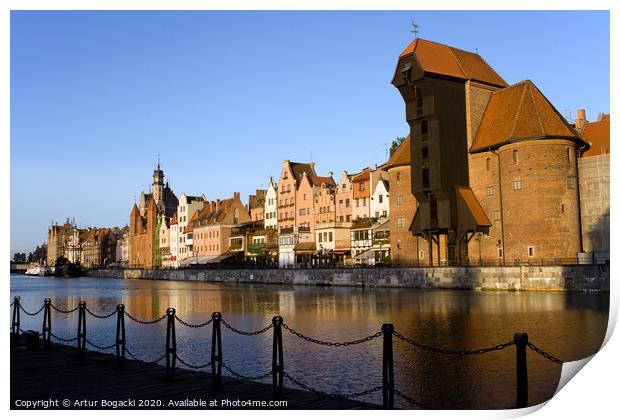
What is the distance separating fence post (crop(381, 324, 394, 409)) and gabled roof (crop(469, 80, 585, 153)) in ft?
150

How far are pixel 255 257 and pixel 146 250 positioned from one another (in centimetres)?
6158

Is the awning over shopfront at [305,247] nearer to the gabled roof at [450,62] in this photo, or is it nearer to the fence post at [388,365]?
the gabled roof at [450,62]

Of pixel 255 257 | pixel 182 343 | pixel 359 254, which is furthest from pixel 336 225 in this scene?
pixel 182 343

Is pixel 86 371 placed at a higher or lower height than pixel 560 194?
lower

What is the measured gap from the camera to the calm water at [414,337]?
16.1 meters

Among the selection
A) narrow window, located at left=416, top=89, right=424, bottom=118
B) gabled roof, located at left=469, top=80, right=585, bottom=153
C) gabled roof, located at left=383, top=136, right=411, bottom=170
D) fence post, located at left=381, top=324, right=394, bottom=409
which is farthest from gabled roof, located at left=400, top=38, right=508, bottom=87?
fence post, located at left=381, top=324, right=394, bottom=409

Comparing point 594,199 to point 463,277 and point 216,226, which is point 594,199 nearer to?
point 463,277

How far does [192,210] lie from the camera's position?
452 feet

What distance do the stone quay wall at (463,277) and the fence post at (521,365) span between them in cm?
3581

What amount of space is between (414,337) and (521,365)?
1443cm

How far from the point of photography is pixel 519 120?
182ft

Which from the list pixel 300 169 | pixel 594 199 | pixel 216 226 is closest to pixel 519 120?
pixel 594 199

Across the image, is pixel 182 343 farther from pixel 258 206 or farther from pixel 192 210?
pixel 192 210
